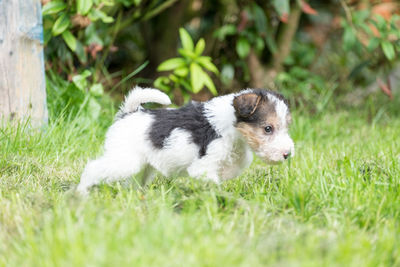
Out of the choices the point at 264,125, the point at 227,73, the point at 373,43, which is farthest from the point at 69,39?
the point at 373,43

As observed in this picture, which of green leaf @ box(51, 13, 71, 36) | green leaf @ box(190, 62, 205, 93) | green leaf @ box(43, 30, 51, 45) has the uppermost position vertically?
green leaf @ box(51, 13, 71, 36)

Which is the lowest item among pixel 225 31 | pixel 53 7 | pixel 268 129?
pixel 268 129

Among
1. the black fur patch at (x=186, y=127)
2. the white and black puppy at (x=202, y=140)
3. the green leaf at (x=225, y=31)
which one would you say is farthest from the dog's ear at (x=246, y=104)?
the green leaf at (x=225, y=31)

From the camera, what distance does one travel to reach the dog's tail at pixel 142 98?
147 inches

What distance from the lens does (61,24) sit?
5.26 metres

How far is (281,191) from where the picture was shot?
3.50 meters

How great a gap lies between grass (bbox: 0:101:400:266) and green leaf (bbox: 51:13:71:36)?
110 cm

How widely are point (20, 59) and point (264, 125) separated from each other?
2458 mm

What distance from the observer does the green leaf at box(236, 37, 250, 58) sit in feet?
22.6

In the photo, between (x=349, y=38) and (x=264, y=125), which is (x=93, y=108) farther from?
(x=349, y=38)

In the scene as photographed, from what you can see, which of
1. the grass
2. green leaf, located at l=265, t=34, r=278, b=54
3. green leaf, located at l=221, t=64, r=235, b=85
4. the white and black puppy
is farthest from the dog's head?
green leaf, located at l=221, t=64, r=235, b=85

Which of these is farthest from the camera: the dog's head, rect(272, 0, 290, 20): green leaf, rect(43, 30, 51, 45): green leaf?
rect(272, 0, 290, 20): green leaf

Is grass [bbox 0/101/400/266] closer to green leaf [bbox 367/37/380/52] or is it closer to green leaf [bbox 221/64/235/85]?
green leaf [bbox 367/37/380/52]

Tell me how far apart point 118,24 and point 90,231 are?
4523 millimetres
